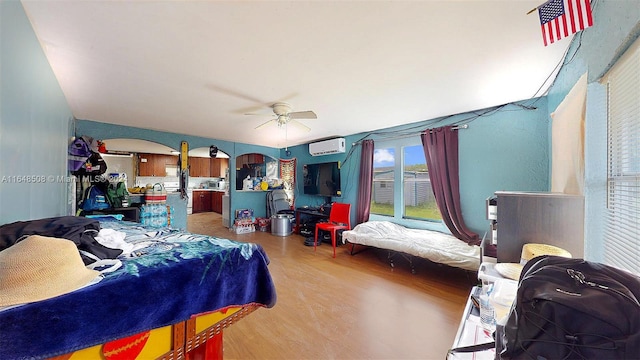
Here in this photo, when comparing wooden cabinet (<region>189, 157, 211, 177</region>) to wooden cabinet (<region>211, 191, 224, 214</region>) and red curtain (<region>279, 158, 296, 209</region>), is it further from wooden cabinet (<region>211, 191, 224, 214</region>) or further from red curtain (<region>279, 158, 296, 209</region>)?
red curtain (<region>279, 158, 296, 209</region>)

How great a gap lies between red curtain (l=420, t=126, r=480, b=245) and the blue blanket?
10.1 ft

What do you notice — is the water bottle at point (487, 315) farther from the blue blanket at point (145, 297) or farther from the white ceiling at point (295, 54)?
the white ceiling at point (295, 54)

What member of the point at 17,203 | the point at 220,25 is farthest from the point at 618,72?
the point at 17,203

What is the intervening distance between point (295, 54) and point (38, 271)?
6.29 ft

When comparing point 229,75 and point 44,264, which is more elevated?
point 229,75

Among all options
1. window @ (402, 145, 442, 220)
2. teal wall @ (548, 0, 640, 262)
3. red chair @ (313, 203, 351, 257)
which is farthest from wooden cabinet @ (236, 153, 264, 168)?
teal wall @ (548, 0, 640, 262)

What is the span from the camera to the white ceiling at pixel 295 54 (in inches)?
53.6

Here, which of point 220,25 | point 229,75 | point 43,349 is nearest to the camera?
point 43,349

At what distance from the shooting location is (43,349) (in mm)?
728

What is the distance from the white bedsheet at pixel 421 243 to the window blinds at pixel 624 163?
1.55 m

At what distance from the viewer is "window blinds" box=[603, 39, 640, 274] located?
972mm

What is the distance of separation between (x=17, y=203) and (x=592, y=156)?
3643mm

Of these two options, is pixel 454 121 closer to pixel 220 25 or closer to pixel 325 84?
pixel 325 84

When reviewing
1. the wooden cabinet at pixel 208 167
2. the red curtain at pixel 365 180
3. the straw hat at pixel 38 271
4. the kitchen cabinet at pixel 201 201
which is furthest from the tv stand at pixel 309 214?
the kitchen cabinet at pixel 201 201
